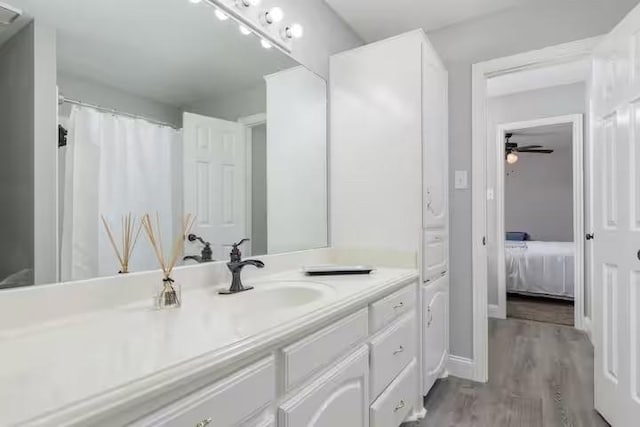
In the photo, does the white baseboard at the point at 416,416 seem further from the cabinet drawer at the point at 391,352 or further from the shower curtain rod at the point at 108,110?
the shower curtain rod at the point at 108,110

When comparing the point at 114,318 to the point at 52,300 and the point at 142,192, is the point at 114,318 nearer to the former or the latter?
the point at 52,300

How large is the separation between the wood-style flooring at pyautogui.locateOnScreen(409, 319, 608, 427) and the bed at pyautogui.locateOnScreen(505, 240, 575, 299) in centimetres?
134

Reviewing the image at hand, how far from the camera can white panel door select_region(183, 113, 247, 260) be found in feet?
4.44

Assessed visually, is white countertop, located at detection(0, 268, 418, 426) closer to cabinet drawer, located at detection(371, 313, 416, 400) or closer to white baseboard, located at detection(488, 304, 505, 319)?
cabinet drawer, located at detection(371, 313, 416, 400)

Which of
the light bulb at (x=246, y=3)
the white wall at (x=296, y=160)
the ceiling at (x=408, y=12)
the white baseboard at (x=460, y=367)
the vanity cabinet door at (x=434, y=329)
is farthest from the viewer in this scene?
the white baseboard at (x=460, y=367)

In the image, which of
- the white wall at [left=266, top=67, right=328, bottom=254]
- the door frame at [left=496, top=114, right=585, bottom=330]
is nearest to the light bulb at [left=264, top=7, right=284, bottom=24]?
the white wall at [left=266, top=67, right=328, bottom=254]

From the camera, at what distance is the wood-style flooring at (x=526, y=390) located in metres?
1.83

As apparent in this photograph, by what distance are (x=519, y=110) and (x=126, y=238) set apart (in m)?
4.15

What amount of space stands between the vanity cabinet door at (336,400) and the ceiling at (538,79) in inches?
121

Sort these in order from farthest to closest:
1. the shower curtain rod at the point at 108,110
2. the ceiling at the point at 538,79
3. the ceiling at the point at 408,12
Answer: the ceiling at the point at 538,79
the ceiling at the point at 408,12
the shower curtain rod at the point at 108,110

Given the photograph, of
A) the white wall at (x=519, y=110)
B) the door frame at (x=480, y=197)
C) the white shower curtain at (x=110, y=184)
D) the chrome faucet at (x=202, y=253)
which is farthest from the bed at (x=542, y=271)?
the white shower curtain at (x=110, y=184)

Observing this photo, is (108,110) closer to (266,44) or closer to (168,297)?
(168,297)

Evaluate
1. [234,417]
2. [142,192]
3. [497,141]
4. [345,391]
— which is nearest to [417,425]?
[345,391]

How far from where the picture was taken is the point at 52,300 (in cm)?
91
